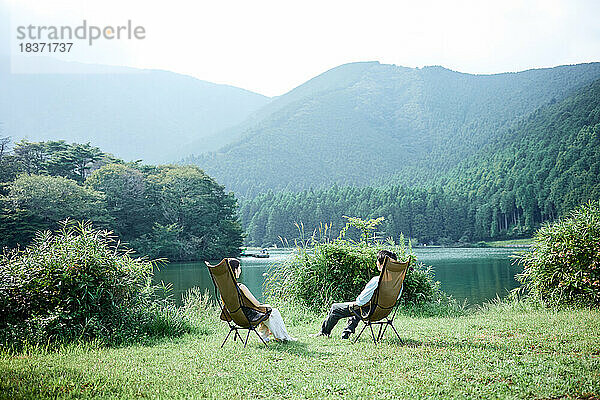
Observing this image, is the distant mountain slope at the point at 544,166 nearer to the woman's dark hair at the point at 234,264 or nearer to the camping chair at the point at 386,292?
the camping chair at the point at 386,292

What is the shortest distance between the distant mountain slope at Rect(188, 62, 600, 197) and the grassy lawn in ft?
397

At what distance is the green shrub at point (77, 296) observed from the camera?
660 cm

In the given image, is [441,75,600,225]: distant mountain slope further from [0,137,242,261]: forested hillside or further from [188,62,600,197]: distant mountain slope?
[0,137,242,261]: forested hillside

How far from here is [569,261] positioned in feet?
29.6

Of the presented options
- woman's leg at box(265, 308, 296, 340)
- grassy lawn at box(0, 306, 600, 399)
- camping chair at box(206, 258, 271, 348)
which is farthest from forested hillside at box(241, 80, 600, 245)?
camping chair at box(206, 258, 271, 348)

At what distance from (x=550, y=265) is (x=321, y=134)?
147 metres

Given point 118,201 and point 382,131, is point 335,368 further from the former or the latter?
point 382,131

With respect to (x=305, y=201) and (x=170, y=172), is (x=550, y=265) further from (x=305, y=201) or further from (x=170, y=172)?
(x=305, y=201)

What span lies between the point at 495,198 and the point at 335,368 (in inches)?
3355

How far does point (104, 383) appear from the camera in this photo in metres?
4.35

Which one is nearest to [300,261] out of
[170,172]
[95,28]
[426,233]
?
[95,28]

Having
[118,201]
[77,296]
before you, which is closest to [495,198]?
[118,201]

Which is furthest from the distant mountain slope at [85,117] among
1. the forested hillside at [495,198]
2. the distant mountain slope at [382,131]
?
the forested hillside at [495,198]

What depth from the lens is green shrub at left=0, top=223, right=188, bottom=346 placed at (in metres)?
6.60
